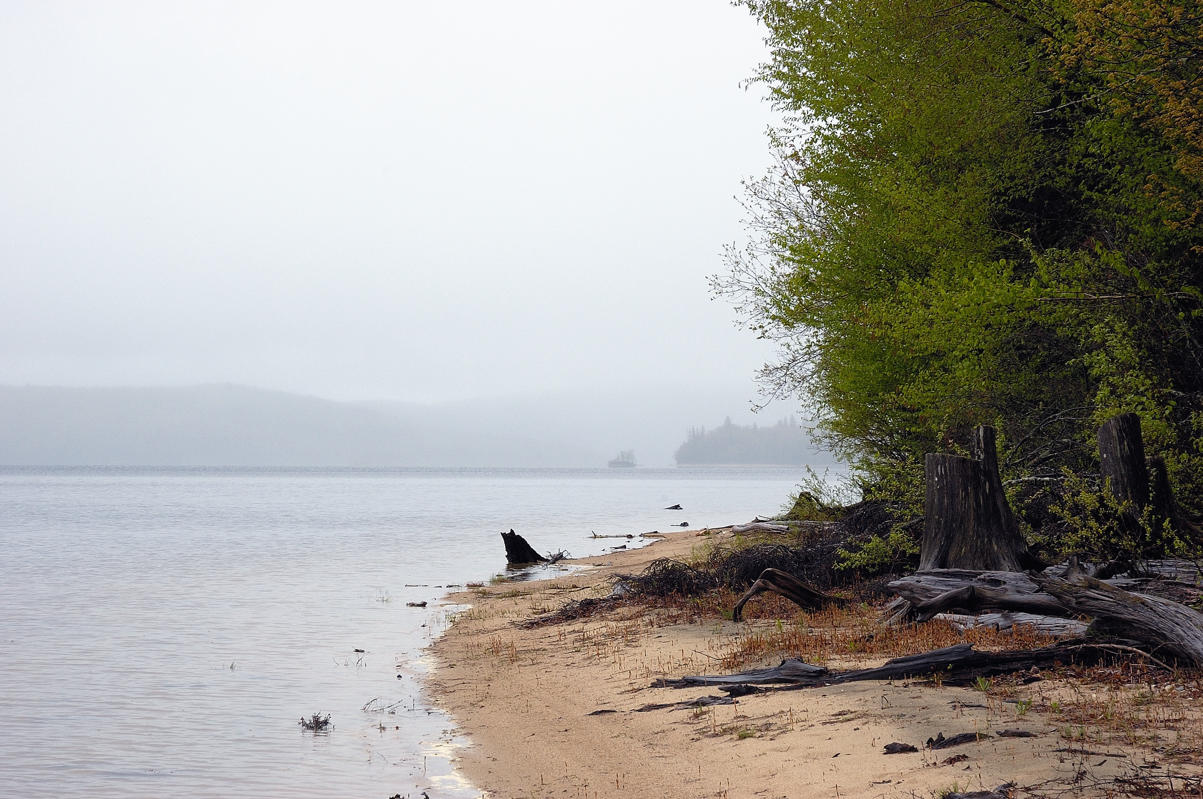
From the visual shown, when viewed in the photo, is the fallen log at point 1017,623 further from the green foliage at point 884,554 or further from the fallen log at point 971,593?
the green foliage at point 884,554

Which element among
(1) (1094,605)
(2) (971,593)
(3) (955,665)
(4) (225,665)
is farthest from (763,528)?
(1) (1094,605)

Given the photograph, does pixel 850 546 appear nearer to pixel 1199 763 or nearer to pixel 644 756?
pixel 644 756

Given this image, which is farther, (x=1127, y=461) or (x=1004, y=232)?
(x=1004, y=232)

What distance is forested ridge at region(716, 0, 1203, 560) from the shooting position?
1316cm

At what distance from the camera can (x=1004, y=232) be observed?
16.6 m

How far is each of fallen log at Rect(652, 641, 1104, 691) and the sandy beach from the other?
18 centimetres

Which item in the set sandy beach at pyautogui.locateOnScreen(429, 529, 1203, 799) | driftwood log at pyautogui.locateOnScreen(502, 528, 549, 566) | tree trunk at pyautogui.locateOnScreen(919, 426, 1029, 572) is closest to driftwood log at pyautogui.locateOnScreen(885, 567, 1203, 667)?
sandy beach at pyautogui.locateOnScreen(429, 529, 1203, 799)

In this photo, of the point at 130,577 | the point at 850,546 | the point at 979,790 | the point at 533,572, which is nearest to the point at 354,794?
the point at 979,790

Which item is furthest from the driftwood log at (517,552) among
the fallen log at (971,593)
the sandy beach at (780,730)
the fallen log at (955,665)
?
the fallen log at (955,665)

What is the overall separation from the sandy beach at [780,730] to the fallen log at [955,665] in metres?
0.18

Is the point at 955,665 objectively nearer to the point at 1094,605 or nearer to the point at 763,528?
the point at 1094,605

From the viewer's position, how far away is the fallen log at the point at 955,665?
906cm

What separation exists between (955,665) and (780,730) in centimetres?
184

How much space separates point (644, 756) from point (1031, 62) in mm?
13261
